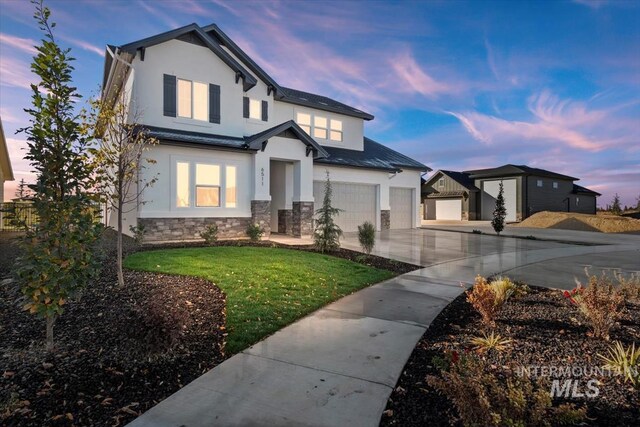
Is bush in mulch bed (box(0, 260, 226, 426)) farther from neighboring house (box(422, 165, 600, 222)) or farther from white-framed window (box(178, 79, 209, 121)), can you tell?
neighboring house (box(422, 165, 600, 222))

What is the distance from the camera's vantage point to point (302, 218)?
632 inches

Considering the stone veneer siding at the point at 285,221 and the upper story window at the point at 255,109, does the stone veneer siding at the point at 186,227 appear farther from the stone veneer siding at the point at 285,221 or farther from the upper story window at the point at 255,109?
the upper story window at the point at 255,109

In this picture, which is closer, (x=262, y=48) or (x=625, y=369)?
(x=625, y=369)

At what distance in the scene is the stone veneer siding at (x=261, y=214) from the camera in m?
14.8

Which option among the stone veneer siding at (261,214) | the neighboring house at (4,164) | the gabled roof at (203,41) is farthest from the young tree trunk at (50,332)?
the neighboring house at (4,164)

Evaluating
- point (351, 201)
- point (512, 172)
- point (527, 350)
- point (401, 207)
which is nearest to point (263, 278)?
point (527, 350)

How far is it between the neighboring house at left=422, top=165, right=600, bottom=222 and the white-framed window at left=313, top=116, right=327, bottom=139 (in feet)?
70.7

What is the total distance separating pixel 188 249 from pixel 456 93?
635 inches

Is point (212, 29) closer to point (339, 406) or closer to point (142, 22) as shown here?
point (142, 22)

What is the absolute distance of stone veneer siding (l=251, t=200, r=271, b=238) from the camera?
583 inches

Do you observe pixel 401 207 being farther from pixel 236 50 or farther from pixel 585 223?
pixel 585 223

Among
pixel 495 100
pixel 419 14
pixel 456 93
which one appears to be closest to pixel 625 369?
pixel 419 14

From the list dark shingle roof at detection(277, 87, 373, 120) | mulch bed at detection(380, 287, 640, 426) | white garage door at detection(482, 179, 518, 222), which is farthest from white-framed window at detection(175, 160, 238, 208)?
white garage door at detection(482, 179, 518, 222)

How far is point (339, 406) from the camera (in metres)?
2.89
